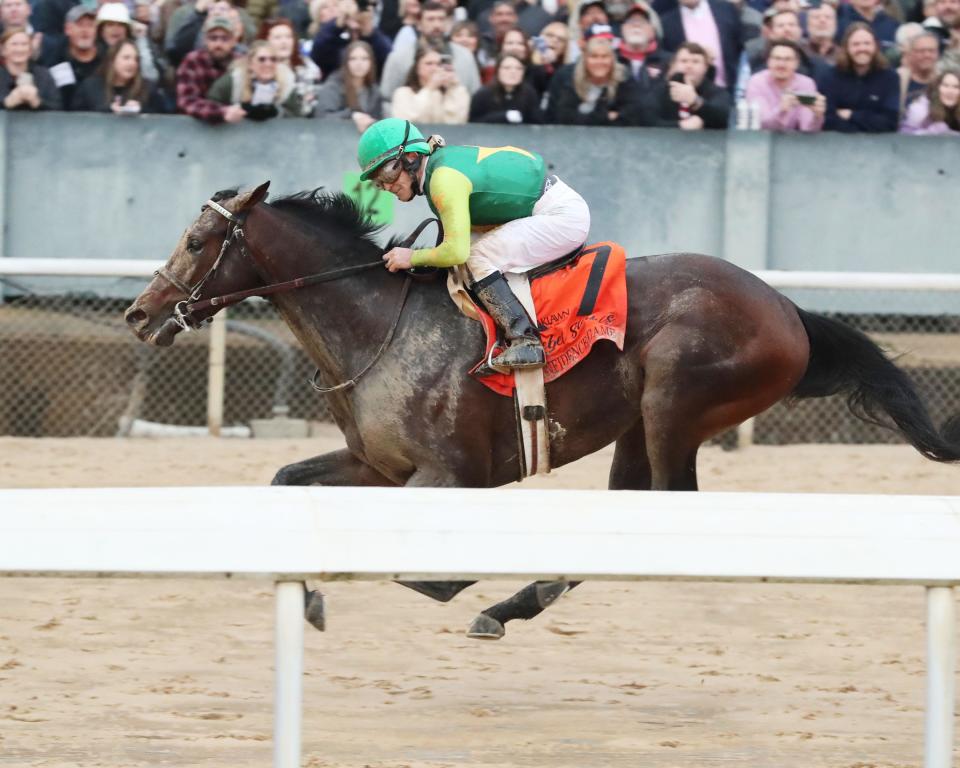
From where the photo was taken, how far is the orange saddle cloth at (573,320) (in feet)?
15.8

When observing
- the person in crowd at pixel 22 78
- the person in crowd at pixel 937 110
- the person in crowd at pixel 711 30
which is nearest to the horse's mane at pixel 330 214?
the person in crowd at pixel 22 78

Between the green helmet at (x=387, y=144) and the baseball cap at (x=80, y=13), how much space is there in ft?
14.8

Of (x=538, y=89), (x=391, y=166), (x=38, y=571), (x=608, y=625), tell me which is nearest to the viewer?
(x=38, y=571)

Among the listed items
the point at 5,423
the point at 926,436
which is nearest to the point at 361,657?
the point at 926,436

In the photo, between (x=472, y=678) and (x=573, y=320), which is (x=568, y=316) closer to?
(x=573, y=320)

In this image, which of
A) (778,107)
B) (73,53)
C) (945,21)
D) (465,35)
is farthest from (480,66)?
(945,21)

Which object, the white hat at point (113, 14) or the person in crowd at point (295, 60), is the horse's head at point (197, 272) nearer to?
the person in crowd at point (295, 60)

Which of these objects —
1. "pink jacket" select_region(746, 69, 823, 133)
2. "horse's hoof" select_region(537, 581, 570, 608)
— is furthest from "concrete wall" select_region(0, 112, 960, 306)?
"horse's hoof" select_region(537, 581, 570, 608)

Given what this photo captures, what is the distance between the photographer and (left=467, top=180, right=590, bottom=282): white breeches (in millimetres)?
4828

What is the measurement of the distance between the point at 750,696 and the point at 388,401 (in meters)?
1.36

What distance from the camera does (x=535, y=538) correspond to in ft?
10.4

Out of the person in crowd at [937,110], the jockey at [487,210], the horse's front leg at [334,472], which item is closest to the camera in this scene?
the jockey at [487,210]

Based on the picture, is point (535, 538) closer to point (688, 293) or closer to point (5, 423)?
point (688, 293)

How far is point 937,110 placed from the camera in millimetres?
9156
